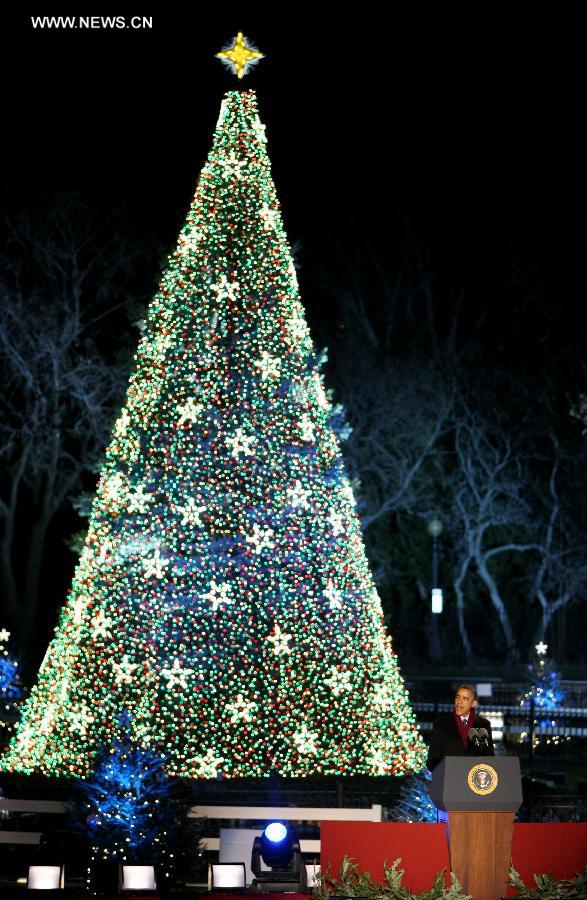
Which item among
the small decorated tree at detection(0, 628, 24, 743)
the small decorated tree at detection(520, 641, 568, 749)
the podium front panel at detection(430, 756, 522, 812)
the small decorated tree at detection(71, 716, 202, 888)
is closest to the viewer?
the podium front panel at detection(430, 756, 522, 812)

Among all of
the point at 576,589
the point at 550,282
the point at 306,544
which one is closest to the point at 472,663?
the point at 576,589

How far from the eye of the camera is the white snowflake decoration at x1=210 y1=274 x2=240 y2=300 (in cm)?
1548

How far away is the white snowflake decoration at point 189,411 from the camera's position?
15195 mm

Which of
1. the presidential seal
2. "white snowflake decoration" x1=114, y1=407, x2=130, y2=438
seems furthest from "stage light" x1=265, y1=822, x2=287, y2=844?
"white snowflake decoration" x1=114, y1=407, x2=130, y2=438

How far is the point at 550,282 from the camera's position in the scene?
36438 millimetres

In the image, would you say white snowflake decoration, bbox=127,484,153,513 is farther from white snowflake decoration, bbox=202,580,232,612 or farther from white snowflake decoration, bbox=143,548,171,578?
white snowflake decoration, bbox=202,580,232,612

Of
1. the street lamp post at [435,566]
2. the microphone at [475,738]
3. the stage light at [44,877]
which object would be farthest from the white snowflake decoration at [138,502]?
the street lamp post at [435,566]

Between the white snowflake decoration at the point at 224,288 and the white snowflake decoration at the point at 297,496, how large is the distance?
1.94 meters

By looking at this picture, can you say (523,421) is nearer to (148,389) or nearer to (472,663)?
(472,663)

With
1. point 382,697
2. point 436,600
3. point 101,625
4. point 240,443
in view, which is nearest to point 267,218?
point 240,443

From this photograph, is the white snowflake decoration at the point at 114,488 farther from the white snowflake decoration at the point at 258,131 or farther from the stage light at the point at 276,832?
the stage light at the point at 276,832

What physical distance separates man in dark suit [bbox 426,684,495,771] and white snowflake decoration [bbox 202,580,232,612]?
217 inches

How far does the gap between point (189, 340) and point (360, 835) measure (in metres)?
7.02

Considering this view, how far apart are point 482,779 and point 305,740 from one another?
6.12m
